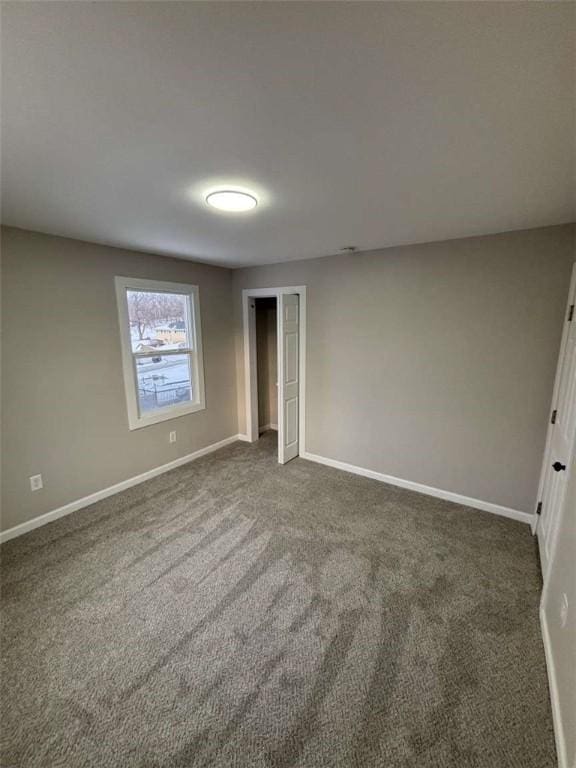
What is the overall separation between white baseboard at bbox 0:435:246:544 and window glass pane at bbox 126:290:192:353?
1.38 m

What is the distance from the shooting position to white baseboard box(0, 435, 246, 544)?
8.43 feet

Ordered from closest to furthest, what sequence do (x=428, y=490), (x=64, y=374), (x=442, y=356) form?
(x=64, y=374) → (x=442, y=356) → (x=428, y=490)

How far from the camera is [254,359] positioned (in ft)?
14.6

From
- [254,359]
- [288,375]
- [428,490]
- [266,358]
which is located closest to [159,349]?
[254,359]

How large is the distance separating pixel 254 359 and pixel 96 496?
2.46 m

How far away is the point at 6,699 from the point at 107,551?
962 millimetres

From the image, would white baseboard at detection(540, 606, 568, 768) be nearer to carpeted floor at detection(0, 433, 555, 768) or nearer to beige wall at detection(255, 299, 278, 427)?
carpeted floor at detection(0, 433, 555, 768)

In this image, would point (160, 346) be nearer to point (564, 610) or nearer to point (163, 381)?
point (163, 381)

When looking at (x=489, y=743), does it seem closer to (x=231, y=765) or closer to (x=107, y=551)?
(x=231, y=765)

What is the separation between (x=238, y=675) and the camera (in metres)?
1.55

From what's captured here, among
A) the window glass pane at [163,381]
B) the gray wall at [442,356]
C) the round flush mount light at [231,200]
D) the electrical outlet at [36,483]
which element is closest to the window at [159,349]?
the window glass pane at [163,381]

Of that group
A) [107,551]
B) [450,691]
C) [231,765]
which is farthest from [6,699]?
[450,691]

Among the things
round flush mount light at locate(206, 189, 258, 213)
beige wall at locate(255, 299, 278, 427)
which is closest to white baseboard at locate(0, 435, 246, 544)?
beige wall at locate(255, 299, 278, 427)

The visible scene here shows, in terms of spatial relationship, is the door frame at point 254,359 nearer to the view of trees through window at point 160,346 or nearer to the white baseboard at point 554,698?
the view of trees through window at point 160,346
